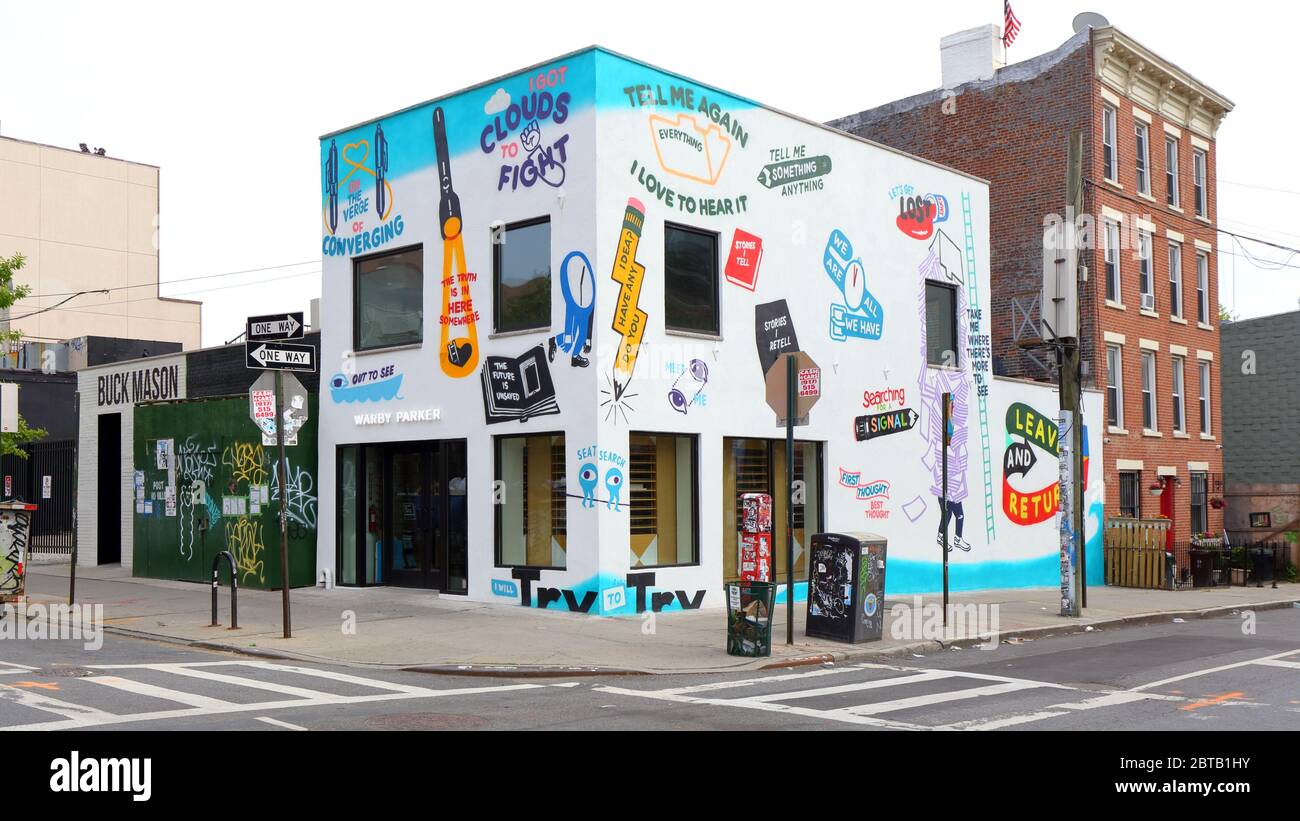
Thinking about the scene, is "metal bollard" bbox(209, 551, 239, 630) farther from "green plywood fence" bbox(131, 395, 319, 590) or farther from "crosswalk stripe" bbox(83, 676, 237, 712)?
"green plywood fence" bbox(131, 395, 319, 590)

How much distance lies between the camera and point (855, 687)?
1143 centimetres

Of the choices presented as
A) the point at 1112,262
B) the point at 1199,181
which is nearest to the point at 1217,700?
the point at 1112,262

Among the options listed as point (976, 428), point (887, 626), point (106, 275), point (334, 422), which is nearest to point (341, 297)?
point (334, 422)

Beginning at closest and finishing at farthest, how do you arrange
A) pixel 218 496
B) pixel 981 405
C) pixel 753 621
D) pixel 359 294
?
pixel 753 621 < pixel 359 294 < pixel 218 496 < pixel 981 405

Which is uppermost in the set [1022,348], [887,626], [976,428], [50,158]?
[50,158]

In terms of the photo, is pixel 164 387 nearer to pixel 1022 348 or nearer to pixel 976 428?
pixel 976 428

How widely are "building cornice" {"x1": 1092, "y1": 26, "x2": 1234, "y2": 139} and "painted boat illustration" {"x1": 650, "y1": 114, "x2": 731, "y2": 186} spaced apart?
48.4ft

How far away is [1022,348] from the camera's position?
93.8 ft

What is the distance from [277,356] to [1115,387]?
22.6 metres

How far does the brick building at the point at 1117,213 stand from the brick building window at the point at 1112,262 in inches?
2.0

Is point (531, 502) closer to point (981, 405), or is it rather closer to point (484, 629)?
point (484, 629)

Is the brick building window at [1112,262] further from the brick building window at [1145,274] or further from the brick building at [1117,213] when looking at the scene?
the brick building window at [1145,274]

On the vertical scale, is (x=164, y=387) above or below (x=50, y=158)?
below

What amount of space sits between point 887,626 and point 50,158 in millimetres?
51297
